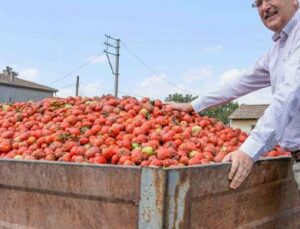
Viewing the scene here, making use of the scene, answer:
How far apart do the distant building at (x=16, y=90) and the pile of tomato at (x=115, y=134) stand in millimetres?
35056

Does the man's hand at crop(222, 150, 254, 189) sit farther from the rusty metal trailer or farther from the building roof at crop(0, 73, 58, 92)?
the building roof at crop(0, 73, 58, 92)

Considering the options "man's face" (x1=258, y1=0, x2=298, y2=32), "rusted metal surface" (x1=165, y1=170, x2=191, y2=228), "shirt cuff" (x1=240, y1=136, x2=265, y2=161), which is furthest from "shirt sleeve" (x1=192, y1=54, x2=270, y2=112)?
"rusted metal surface" (x1=165, y1=170, x2=191, y2=228)

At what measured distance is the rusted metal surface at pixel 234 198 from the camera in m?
1.96

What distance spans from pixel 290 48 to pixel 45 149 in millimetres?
1781

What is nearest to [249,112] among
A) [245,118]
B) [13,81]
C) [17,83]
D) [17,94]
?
[245,118]

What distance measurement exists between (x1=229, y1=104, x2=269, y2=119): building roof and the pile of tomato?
33342mm

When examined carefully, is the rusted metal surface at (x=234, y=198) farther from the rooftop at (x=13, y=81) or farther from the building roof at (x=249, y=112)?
the rooftop at (x=13, y=81)

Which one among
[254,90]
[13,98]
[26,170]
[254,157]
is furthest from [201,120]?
[13,98]

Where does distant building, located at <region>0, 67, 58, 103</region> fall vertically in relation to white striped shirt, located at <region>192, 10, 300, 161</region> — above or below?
above

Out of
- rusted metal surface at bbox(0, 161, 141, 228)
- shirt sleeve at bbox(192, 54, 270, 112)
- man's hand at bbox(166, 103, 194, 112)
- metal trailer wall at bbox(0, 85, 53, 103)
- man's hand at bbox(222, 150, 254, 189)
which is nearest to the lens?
rusted metal surface at bbox(0, 161, 141, 228)

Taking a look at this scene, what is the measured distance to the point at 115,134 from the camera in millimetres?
3480

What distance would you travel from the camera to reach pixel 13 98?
41188 millimetres

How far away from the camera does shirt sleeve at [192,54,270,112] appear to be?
358 cm

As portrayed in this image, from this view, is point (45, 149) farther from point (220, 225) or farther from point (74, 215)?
point (220, 225)
